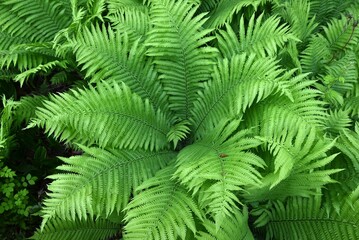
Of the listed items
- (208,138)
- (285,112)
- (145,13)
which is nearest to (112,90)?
(208,138)

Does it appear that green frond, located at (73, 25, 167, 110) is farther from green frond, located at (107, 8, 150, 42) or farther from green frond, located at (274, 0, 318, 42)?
green frond, located at (274, 0, 318, 42)

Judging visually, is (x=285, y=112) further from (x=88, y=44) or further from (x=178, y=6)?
(x=88, y=44)

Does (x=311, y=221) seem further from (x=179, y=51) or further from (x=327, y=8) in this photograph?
(x=327, y=8)

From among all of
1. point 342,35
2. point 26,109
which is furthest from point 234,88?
point 26,109

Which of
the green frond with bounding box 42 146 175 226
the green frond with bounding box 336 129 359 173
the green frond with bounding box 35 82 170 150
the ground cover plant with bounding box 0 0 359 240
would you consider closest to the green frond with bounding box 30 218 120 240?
the ground cover plant with bounding box 0 0 359 240

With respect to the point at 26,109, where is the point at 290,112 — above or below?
above

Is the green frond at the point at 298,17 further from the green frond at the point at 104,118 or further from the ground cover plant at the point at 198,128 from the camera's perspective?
the green frond at the point at 104,118
